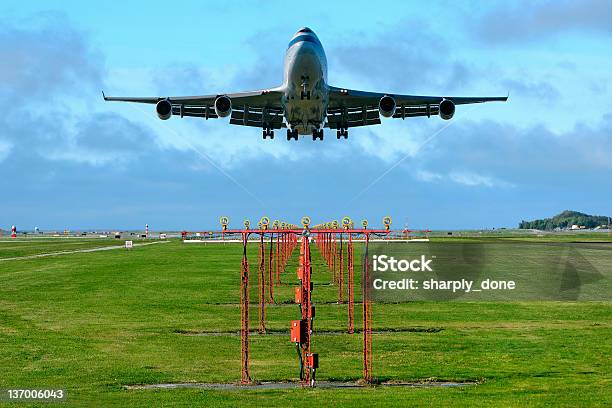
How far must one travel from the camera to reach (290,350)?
26.1m

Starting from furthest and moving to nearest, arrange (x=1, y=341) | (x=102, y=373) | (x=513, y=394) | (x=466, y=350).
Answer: (x=1, y=341), (x=466, y=350), (x=102, y=373), (x=513, y=394)


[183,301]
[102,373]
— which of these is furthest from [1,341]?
[183,301]

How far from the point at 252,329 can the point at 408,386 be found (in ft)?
37.5

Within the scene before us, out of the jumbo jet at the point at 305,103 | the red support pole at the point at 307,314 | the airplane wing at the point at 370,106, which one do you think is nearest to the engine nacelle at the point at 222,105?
the jumbo jet at the point at 305,103

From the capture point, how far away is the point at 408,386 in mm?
20531

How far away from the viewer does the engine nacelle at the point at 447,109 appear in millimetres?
47625

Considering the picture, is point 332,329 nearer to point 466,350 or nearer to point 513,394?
point 466,350

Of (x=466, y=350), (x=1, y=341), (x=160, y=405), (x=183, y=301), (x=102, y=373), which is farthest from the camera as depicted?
(x=183, y=301)

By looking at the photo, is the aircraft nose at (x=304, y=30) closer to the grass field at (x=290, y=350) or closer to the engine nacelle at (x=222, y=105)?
the engine nacelle at (x=222, y=105)

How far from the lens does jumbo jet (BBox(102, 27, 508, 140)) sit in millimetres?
41875

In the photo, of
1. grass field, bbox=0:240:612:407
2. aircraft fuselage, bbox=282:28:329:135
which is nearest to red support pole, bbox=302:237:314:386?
grass field, bbox=0:240:612:407

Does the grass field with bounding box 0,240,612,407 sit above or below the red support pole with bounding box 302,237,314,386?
below

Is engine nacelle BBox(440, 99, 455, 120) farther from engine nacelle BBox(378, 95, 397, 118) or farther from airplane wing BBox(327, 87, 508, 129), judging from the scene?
engine nacelle BBox(378, 95, 397, 118)

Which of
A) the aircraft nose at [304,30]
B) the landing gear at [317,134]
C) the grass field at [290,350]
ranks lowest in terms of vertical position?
the grass field at [290,350]
